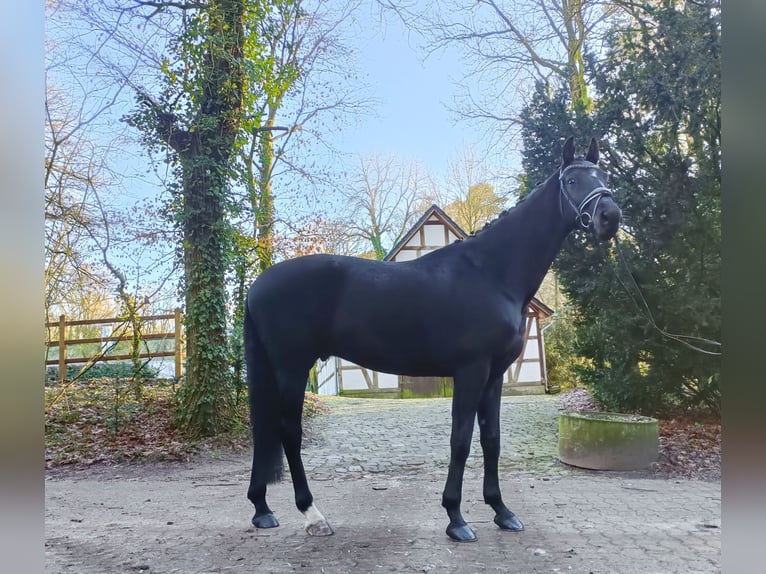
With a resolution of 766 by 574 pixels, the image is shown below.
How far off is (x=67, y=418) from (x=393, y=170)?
5105 mm

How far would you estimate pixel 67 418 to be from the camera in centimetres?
600

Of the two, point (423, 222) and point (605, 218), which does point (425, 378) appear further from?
point (605, 218)

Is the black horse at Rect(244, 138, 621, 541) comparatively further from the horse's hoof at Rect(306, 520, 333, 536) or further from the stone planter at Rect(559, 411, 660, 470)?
the stone planter at Rect(559, 411, 660, 470)

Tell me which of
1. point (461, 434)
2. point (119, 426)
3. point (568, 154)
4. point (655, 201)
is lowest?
point (119, 426)

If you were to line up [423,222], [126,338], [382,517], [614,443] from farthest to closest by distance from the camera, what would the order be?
Answer: 1. [423,222]
2. [126,338]
3. [614,443]
4. [382,517]

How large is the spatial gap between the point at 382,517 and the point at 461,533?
70cm

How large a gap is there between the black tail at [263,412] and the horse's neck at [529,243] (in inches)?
59.9

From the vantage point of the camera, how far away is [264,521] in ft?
10.3

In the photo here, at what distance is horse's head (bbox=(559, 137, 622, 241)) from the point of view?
2.77 meters

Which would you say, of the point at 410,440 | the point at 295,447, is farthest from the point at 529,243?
the point at 410,440

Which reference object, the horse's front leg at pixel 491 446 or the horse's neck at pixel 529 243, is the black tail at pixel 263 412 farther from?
the horse's neck at pixel 529 243

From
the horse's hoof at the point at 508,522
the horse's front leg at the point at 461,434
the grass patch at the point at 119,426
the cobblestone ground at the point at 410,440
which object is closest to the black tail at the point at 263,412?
the horse's front leg at the point at 461,434
